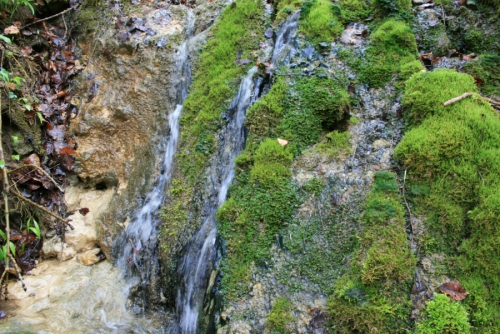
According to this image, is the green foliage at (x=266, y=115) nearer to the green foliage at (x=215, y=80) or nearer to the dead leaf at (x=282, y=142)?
the dead leaf at (x=282, y=142)

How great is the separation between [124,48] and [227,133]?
3.26 meters

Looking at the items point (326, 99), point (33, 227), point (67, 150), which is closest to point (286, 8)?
point (326, 99)

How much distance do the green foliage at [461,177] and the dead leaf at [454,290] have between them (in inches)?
1.9

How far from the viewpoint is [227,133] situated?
441 cm

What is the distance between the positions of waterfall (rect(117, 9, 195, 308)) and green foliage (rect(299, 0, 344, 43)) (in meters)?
2.14

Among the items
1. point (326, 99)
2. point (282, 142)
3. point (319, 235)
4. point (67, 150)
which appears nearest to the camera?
point (319, 235)

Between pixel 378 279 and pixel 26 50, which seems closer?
pixel 378 279

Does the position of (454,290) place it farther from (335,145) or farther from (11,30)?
(11,30)

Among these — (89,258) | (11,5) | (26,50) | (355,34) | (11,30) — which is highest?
(11,5)

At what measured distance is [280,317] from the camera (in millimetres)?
2717

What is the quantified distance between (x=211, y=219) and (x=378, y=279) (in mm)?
1969

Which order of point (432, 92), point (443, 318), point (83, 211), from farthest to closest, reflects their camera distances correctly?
point (83, 211), point (432, 92), point (443, 318)

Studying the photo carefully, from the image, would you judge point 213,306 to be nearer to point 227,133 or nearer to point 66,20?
point 227,133

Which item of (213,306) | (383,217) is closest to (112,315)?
(213,306)
